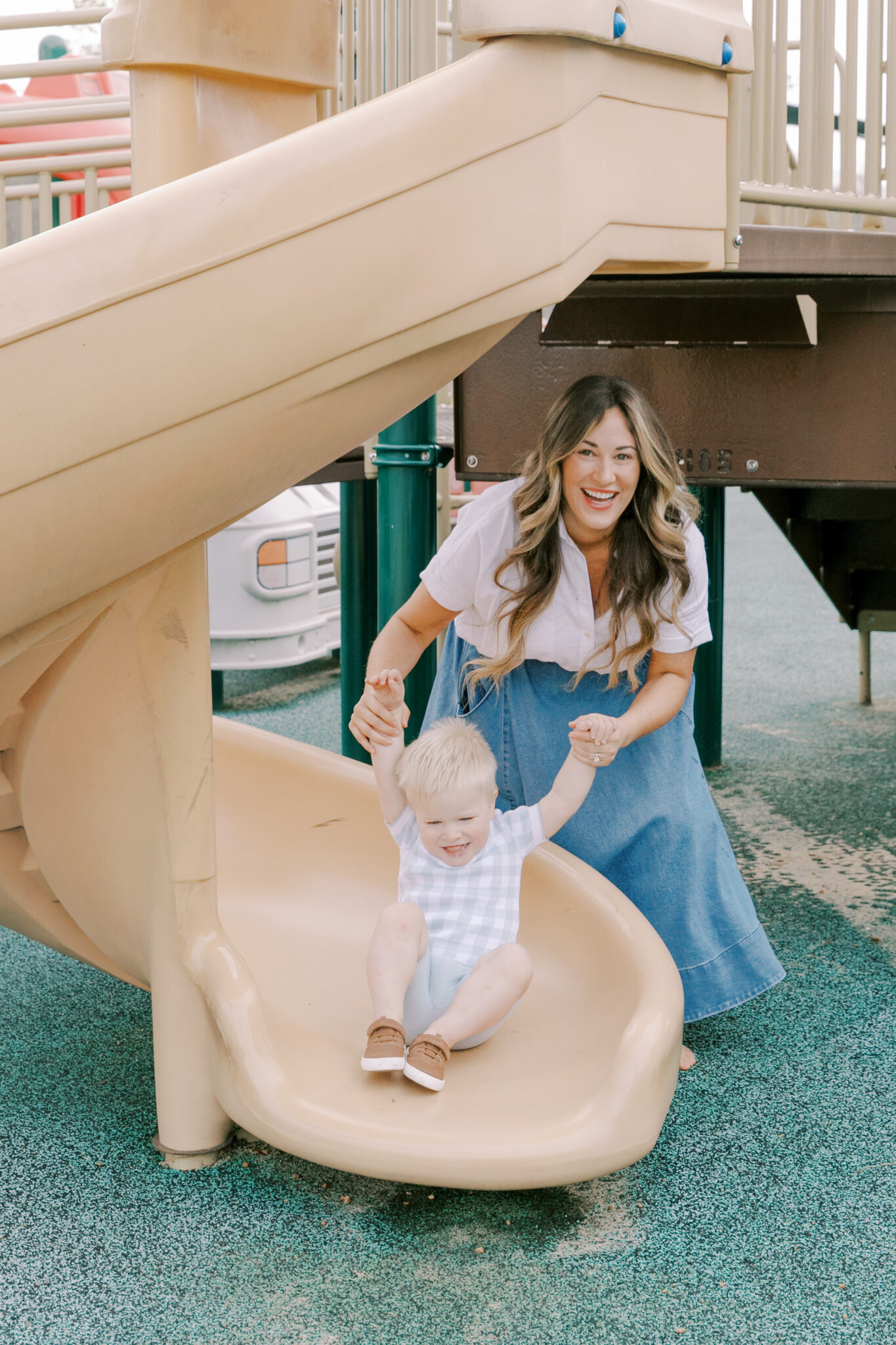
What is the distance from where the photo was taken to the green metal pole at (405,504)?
315 centimetres

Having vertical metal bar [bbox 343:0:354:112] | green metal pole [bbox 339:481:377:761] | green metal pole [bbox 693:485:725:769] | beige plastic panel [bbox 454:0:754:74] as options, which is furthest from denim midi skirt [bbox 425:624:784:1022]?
green metal pole [bbox 693:485:725:769]

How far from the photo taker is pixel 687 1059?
7.72 feet

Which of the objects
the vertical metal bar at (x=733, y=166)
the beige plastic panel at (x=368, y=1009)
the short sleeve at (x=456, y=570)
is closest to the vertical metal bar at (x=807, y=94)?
the vertical metal bar at (x=733, y=166)

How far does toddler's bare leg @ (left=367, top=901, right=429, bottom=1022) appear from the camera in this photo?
197cm

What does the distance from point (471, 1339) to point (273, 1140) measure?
1.22 ft

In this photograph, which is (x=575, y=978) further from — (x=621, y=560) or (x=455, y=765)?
(x=621, y=560)

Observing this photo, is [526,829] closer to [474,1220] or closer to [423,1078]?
[423,1078]

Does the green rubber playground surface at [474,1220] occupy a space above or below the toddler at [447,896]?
below

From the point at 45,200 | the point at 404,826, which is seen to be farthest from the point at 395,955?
the point at 45,200

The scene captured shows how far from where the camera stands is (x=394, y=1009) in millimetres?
1961

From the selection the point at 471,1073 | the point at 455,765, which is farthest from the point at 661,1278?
the point at 455,765

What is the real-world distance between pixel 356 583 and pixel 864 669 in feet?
7.01

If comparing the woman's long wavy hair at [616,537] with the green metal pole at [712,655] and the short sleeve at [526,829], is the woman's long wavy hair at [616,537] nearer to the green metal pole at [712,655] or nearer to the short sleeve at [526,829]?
the short sleeve at [526,829]

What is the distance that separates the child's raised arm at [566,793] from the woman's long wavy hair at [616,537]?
9.6 inches
